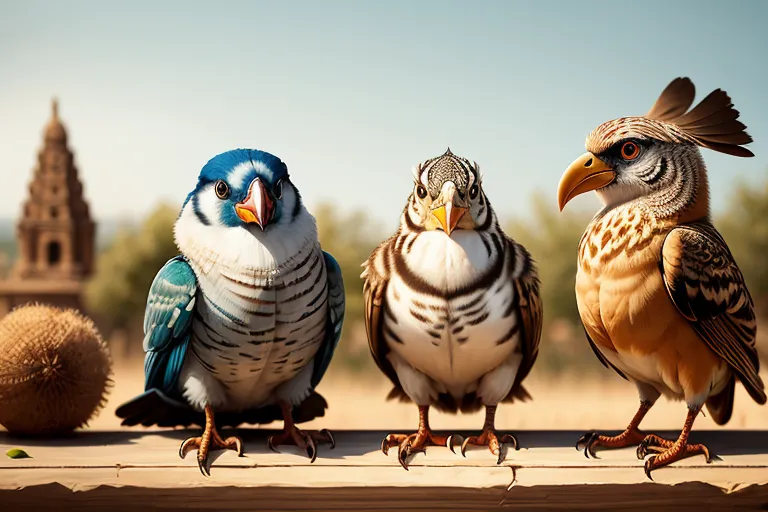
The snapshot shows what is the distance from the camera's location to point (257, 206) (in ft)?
6.18

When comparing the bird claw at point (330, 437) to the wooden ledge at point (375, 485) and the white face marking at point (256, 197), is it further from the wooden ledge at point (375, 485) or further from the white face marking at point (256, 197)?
the white face marking at point (256, 197)

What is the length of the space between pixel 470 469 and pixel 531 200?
9.06 m

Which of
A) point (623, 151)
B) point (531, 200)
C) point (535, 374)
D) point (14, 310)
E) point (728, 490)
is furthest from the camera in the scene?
point (531, 200)

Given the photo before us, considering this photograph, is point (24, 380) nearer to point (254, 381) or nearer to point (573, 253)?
point (254, 381)

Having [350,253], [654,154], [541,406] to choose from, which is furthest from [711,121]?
[350,253]

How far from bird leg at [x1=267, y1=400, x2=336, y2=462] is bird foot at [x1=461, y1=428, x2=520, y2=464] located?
15.3 inches

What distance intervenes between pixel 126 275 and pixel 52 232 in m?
1.64

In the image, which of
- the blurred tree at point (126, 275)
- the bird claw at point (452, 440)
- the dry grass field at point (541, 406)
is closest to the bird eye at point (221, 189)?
the bird claw at point (452, 440)

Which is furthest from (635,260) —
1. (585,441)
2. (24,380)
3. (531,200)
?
(531,200)

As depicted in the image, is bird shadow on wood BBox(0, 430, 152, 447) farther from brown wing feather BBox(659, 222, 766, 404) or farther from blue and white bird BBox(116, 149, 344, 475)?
brown wing feather BBox(659, 222, 766, 404)

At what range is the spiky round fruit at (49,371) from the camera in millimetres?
2068

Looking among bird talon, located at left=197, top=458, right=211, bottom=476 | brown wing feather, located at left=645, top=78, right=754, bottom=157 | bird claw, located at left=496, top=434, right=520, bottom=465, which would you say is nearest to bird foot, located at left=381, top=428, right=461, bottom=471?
bird claw, located at left=496, top=434, right=520, bottom=465

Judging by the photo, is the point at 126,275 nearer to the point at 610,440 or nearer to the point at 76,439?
Result: the point at 76,439

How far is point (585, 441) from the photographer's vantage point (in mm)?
2100
